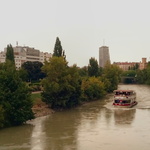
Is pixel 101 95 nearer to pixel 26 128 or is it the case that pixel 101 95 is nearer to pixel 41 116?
pixel 41 116

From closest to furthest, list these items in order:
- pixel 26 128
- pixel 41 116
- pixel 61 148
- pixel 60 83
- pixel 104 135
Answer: pixel 61 148 → pixel 104 135 → pixel 26 128 → pixel 41 116 → pixel 60 83

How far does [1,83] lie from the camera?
126 feet

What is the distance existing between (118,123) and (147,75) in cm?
9127

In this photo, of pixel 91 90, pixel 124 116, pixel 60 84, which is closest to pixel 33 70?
pixel 91 90

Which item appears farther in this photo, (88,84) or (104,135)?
(88,84)

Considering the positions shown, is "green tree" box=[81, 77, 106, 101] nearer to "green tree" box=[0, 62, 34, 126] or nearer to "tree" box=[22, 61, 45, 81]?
"tree" box=[22, 61, 45, 81]

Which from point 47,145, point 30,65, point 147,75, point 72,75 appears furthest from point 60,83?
point 147,75

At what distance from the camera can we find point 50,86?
5106cm

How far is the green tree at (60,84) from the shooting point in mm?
51875

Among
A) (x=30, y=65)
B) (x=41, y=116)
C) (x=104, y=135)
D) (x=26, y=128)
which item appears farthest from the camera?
(x=30, y=65)

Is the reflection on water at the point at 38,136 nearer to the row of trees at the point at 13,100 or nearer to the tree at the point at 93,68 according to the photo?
the row of trees at the point at 13,100

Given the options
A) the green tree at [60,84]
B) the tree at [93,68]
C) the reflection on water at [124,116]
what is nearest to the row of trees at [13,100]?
the green tree at [60,84]

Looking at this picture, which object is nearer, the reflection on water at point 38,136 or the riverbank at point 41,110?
the reflection on water at point 38,136

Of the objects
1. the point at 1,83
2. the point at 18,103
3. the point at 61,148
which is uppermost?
the point at 1,83
